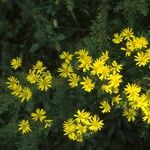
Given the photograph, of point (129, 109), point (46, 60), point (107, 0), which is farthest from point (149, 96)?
point (46, 60)

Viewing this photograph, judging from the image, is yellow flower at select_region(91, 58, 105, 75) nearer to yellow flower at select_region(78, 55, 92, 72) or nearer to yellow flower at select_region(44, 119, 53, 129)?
yellow flower at select_region(78, 55, 92, 72)

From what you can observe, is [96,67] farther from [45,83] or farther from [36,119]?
[36,119]

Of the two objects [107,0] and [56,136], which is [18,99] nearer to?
[56,136]

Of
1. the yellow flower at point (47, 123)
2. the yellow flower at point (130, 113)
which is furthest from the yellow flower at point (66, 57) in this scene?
the yellow flower at point (130, 113)

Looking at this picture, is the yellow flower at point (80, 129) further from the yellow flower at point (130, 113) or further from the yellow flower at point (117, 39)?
the yellow flower at point (117, 39)

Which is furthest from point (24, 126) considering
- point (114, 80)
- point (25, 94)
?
point (114, 80)

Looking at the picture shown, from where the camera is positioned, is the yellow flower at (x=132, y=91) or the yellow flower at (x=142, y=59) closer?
the yellow flower at (x=132, y=91)
